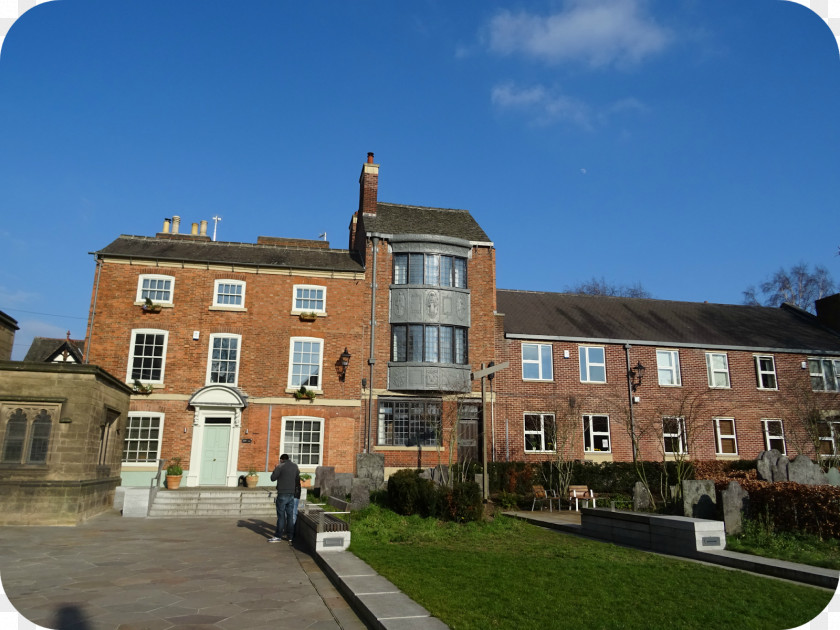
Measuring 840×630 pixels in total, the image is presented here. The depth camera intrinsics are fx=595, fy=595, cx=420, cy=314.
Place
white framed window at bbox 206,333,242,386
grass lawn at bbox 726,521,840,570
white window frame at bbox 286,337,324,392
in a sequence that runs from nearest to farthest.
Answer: grass lawn at bbox 726,521,840,570
white framed window at bbox 206,333,242,386
white window frame at bbox 286,337,324,392

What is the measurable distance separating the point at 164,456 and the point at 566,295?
2085 cm

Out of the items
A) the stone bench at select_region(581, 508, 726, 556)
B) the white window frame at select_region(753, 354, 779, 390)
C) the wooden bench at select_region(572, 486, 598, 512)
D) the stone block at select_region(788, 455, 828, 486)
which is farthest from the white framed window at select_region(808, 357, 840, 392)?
the stone bench at select_region(581, 508, 726, 556)

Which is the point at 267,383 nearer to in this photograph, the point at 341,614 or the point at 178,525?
the point at 178,525

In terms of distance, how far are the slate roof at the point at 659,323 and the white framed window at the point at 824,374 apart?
2.13ft

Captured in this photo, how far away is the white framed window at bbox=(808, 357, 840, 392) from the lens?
97.3 feet

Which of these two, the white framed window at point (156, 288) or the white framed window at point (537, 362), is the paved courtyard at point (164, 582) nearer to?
the white framed window at point (156, 288)

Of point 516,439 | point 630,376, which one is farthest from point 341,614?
point 630,376

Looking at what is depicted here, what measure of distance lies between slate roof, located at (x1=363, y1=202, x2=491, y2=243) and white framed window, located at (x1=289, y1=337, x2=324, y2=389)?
5.57 metres

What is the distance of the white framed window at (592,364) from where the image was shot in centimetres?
2733

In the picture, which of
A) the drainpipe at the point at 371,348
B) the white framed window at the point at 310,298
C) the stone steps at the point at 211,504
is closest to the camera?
the stone steps at the point at 211,504

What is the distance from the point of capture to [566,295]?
1254 inches

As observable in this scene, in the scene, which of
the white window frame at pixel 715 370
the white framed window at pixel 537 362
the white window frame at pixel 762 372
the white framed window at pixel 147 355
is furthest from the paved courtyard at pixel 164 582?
the white window frame at pixel 762 372

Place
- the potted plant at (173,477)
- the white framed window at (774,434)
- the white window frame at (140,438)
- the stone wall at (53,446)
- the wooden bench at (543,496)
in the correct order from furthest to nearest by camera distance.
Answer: the white framed window at (774,434), the white window frame at (140,438), the potted plant at (173,477), the wooden bench at (543,496), the stone wall at (53,446)

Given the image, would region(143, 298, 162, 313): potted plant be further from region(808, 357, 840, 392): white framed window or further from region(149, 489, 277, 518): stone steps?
region(808, 357, 840, 392): white framed window
